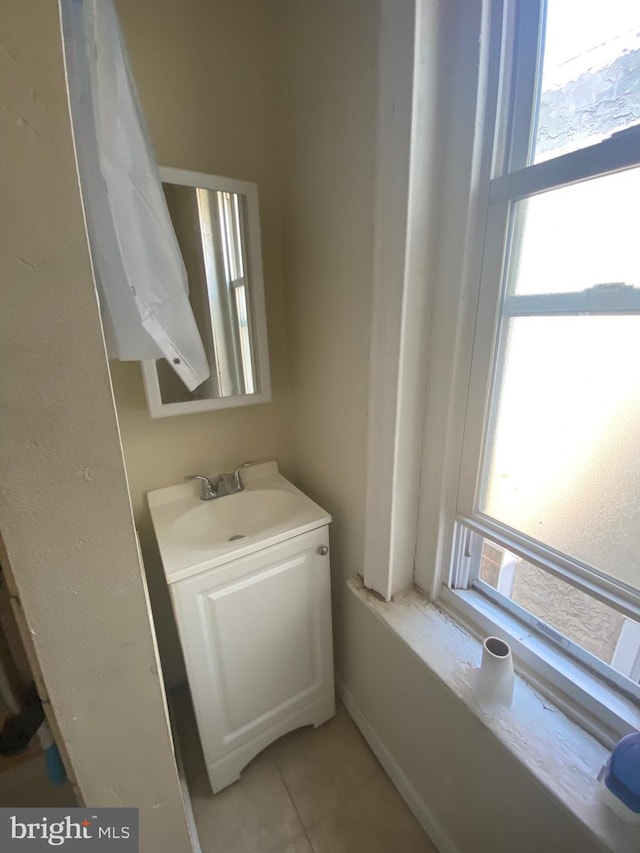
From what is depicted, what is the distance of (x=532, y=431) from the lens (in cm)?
72

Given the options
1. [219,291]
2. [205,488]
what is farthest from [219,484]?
Answer: [219,291]

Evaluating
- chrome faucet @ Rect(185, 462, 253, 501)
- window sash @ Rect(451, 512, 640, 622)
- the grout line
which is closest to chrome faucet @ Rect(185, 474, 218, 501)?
chrome faucet @ Rect(185, 462, 253, 501)

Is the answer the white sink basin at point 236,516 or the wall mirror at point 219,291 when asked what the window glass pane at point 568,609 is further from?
the wall mirror at point 219,291

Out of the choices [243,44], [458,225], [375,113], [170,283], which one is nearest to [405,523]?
[458,225]

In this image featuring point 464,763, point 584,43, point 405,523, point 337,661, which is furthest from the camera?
point 337,661

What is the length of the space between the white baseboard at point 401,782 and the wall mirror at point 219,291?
113 centimetres

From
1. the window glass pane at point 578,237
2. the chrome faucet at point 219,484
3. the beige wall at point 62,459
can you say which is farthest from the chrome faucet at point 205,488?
the window glass pane at point 578,237

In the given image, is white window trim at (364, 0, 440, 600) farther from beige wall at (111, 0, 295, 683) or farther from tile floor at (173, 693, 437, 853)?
tile floor at (173, 693, 437, 853)

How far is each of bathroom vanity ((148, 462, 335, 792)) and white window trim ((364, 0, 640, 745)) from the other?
0.25 m

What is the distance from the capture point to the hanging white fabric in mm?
587

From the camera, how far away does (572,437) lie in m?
0.66

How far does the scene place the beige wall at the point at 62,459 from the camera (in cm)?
35

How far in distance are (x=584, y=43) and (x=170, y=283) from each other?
86cm

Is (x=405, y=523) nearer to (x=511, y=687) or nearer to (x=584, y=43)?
(x=511, y=687)
